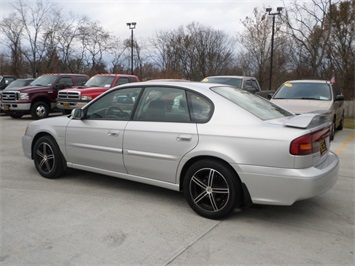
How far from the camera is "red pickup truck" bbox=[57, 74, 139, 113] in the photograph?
41.8ft

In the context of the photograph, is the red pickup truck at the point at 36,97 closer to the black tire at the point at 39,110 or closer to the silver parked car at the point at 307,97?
Answer: the black tire at the point at 39,110

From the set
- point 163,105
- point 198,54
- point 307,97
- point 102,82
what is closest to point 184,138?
point 163,105

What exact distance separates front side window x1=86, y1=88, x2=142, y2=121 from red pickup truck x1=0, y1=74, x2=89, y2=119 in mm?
10087

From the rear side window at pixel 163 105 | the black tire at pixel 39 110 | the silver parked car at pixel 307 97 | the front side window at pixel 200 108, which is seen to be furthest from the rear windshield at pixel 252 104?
the black tire at pixel 39 110

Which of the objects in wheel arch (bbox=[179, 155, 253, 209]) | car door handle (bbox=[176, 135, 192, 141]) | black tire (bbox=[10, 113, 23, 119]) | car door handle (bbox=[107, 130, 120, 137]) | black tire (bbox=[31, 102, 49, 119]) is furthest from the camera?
black tire (bbox=[10, 113, 23, 119])

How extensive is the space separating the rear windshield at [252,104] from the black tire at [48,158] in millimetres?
2702

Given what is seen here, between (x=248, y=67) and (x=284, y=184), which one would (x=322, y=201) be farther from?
(x=248, y=67)

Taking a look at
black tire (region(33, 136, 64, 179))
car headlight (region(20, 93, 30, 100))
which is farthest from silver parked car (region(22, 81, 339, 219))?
car headlight (region(20, 93, 30, 100))

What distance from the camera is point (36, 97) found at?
1398 centimetres

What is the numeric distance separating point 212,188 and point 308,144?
3.70 ft

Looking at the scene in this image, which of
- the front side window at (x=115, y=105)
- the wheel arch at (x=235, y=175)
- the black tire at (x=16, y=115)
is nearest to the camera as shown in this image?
the wheel arch at (x=235, y=175)

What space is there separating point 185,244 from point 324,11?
1070 inches

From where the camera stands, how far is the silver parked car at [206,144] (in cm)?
343

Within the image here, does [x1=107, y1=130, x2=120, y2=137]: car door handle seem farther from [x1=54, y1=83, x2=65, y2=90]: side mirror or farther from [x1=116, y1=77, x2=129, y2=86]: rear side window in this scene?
[x1=54, y1=83, x2=65, y2=90]: side mirror
